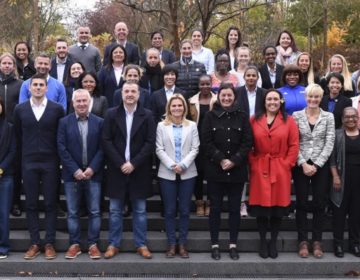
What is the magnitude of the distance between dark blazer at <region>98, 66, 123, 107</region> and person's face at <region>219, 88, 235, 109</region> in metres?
2.01

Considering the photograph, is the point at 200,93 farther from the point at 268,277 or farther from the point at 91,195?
the point at 268,277

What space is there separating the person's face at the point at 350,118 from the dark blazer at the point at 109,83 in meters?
3.32

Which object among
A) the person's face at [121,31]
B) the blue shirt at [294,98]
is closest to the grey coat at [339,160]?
the blue shirt at [294,98]

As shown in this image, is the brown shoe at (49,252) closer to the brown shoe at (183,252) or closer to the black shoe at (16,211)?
the black shoe at (16,211)

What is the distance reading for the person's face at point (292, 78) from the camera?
7020mm

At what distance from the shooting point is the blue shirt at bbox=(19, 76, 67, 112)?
705cm

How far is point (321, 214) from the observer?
6.46m

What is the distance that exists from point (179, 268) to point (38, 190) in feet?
6.60

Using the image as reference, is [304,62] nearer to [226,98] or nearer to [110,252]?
[226,98]

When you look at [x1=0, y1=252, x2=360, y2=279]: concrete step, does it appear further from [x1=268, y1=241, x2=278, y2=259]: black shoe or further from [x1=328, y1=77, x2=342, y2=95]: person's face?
[x1=328, y1=77, x2=342, y2=95]: person's face

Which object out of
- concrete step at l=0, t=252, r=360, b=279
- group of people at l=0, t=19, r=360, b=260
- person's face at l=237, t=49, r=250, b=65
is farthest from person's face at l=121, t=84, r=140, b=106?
person's face at l=237, t=49, r=250, b=65

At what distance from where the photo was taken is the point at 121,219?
6414 mm

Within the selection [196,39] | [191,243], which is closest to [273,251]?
[191,243]

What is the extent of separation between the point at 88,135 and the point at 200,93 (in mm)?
1763
